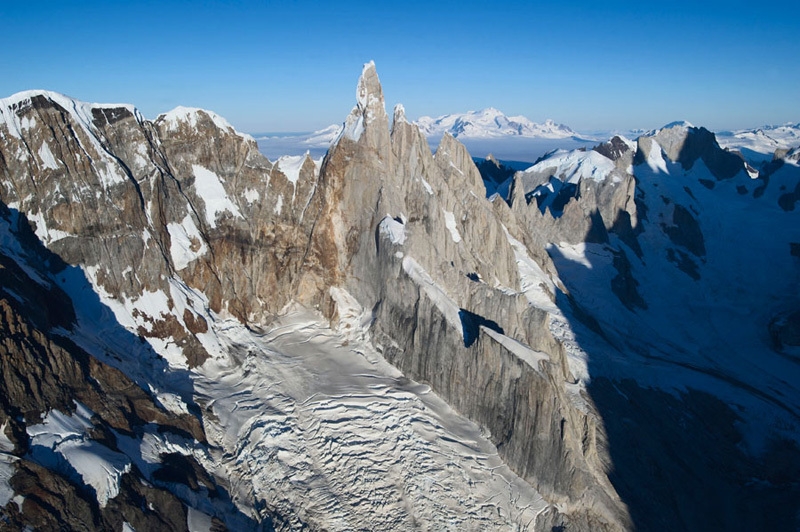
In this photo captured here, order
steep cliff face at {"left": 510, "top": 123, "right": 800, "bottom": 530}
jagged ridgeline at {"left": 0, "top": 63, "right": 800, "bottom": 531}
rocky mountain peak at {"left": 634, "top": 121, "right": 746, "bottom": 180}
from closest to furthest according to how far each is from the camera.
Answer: jagged ridgeline at {"left": 0, "top": 63, "right": 800, "bottom": 531}, steep cliff face at {"left": 510, "top": 123, "right": 800, "bottom": 530}, rocky mountain peak at {"left": 634, "top": 121, "right": 746, "bottom": 180}

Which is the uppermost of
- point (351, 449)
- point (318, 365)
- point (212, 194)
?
point (212, 194)

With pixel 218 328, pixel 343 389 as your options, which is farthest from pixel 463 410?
pixel 218 328

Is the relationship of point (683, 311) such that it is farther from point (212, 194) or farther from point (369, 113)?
point (212, 194)

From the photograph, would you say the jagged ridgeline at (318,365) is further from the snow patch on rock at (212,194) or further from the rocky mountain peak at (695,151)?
the rocky mountain peak at (695,151)

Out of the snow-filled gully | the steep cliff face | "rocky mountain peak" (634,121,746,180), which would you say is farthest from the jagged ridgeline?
"rocky mountain peak" (634,121,746,180)

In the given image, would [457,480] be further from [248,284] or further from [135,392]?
[248,284]

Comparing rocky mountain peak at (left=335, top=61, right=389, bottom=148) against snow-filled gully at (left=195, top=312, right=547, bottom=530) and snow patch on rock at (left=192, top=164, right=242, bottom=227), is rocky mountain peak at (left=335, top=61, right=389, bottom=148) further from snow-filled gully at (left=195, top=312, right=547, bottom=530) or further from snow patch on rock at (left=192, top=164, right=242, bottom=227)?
snow-filled gully at (left=195, top=312, right=547, bottom=530)

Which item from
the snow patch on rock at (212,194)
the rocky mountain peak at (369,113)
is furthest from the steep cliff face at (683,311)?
the snow patch on rock at (212,194)

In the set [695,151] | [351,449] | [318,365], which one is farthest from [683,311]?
[351,449]
